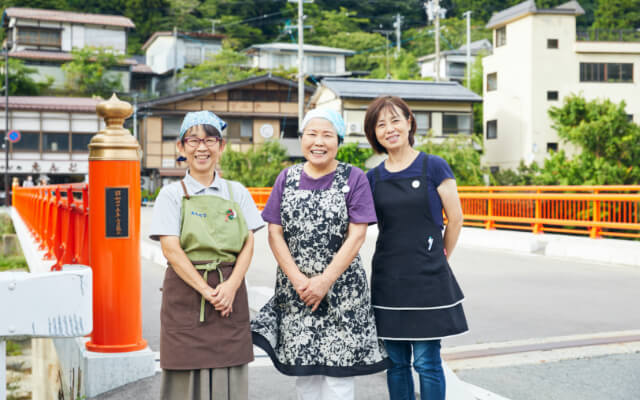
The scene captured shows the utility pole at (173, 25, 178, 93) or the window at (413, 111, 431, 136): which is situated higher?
the utility pole at (173, 25, 178, 93)

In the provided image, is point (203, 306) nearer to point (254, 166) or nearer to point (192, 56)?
point (254, 166)

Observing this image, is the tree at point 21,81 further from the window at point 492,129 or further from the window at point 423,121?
A: the window at point 492,129

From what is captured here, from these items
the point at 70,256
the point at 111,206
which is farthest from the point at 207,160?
the point at 70,256

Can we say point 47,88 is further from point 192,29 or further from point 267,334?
point 267,334

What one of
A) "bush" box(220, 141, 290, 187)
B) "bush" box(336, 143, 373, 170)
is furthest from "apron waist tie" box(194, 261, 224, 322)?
"bush" box(220, 141, 290, 187)

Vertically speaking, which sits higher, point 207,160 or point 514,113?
point 514,113

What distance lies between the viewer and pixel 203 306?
2.91 m

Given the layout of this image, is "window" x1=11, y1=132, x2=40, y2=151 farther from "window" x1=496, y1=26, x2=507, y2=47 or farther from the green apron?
the green apron

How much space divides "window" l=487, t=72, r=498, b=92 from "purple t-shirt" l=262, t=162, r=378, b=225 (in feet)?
114

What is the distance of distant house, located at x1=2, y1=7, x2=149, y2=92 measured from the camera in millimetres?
47062

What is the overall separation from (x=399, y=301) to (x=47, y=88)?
47.6 metres

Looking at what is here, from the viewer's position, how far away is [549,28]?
109 feet

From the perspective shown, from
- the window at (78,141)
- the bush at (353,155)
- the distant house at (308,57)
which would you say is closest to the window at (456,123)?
the bush at (353,155)

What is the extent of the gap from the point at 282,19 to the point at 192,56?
9.94 m
